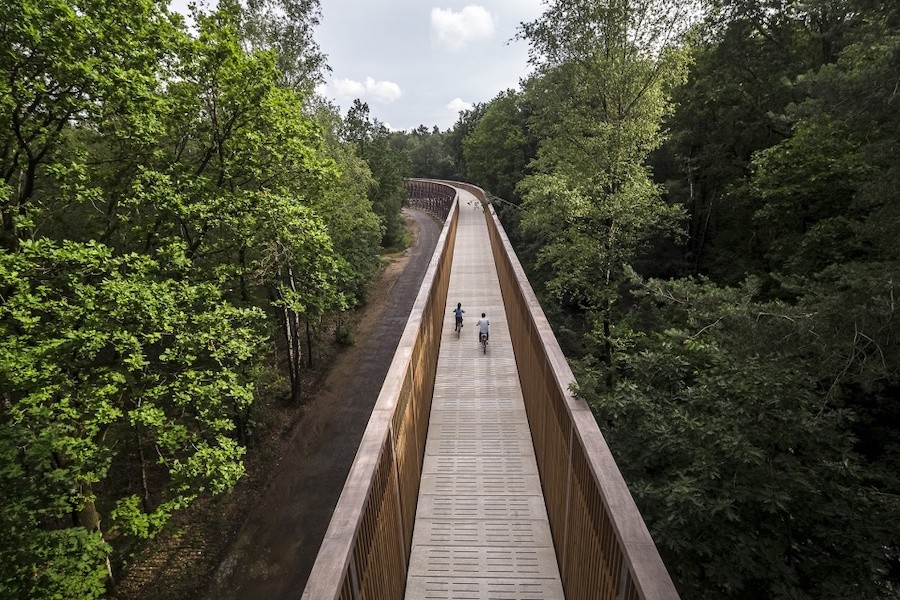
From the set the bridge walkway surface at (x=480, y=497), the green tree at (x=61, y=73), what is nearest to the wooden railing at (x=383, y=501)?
the bridge walkway surface at (x=480, y=497)

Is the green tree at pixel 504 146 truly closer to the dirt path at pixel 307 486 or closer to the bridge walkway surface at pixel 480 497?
the dirt path at pixel 307 486

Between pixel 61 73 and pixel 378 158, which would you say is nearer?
pixel 61 73

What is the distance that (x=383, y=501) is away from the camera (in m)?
3.76

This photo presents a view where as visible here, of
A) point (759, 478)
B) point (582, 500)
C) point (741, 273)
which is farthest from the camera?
point (741, 273)

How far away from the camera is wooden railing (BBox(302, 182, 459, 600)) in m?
2.66

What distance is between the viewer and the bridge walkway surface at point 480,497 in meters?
4.34

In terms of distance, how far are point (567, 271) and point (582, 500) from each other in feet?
34.3

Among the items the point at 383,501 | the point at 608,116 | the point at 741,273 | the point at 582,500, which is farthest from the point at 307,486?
the point at 741,273

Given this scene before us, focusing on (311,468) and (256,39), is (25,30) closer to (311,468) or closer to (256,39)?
(256,39)

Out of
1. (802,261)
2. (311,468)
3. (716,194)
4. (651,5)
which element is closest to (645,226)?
(802,261)

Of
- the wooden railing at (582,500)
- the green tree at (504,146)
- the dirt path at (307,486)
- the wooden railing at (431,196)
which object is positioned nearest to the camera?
the wooden railing at (582,500)

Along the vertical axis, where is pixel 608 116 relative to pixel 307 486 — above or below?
above

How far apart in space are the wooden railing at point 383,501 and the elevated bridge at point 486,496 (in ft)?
0.04

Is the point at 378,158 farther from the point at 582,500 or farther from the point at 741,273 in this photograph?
the point at 582,500
